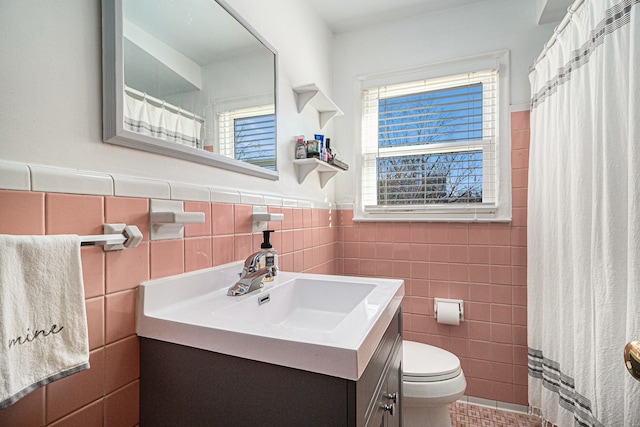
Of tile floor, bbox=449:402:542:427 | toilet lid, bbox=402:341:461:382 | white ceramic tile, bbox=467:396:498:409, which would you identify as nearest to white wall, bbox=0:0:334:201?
toilet lid, bbox=402:341:461:382

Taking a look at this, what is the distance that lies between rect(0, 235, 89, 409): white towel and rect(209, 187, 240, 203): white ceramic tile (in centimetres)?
52

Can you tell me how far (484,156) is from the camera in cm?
198

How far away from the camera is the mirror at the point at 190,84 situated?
771 mm

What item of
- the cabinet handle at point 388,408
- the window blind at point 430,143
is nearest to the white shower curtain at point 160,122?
the cabinet handle at point 388,408

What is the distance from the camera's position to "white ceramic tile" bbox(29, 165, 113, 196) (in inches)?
24.2

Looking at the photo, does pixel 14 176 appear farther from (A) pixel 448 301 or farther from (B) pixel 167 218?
(A) pixel 448 301

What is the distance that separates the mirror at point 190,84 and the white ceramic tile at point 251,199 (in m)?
0.09

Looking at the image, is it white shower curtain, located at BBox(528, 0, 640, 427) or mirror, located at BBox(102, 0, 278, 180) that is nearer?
mirror, located at BBox(102, 0, 278, 180)

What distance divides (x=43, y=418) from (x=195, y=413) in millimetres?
280

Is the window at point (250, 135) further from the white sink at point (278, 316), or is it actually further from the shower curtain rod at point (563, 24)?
the shower curtain rod at point (563, 24)

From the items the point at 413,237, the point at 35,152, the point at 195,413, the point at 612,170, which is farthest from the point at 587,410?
the point at 35,152

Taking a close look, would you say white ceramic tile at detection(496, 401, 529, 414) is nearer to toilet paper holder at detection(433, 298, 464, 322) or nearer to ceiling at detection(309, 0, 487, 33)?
toilet paper holder at detection(433, 298, 464, 322)

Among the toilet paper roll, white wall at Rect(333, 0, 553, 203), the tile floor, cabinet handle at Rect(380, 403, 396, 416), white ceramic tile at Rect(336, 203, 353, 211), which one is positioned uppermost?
white wall at Rect(333, 0, 553, 203)

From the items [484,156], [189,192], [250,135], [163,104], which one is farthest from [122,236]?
[484,156]
